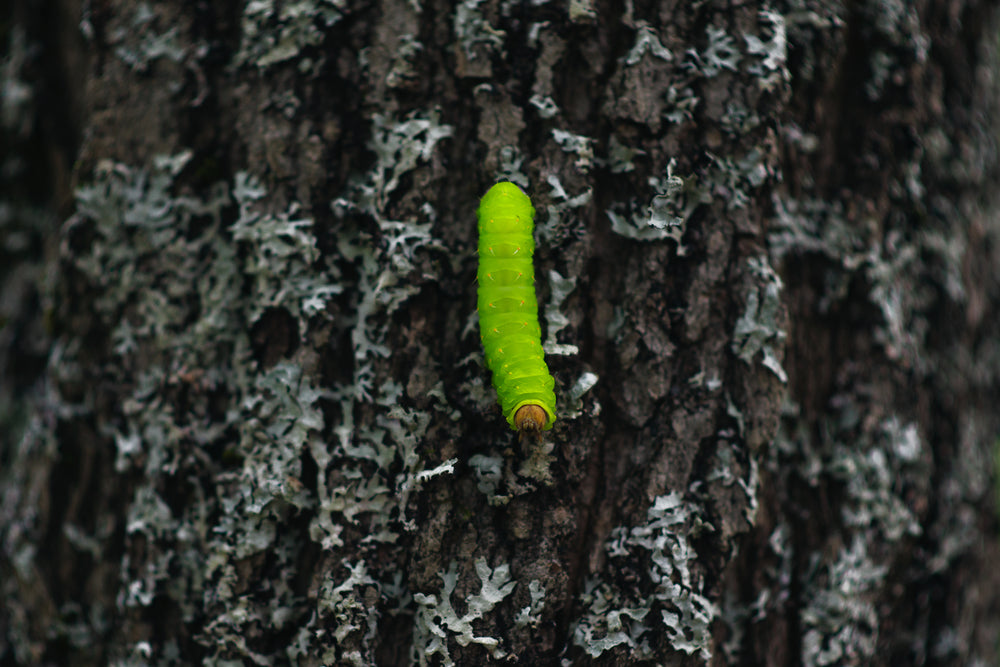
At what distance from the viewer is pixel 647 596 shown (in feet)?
5.00

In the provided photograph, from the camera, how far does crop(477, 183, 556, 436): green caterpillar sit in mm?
1452

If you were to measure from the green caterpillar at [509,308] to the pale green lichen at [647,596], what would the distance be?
1.19 ft

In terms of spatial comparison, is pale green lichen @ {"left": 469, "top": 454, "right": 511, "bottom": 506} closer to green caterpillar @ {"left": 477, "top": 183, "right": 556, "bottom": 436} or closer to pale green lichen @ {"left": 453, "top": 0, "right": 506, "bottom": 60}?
green caterpillar @ {"left": 477, "top": 183, "right": 556, "bottom": 436}

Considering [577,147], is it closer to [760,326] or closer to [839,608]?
[760,326]

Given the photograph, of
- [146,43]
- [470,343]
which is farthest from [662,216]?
[146,43]

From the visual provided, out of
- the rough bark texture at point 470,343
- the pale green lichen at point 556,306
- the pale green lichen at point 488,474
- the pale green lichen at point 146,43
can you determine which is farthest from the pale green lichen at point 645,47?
the pale green lichen at point 146,43

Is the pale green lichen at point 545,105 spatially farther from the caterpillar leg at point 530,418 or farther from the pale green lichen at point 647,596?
the pale green lichen at point 647,596

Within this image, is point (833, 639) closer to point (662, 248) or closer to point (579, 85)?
point (662, 248)

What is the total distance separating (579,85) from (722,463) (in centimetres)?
103

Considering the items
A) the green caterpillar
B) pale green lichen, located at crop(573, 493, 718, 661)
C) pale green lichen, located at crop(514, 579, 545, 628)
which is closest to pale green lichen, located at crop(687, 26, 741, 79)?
the green caterpillar

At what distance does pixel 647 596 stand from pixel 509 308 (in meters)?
0.77

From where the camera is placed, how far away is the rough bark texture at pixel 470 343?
154 centimetres

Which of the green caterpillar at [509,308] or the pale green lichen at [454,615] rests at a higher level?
the green caterpillar at [509,308]

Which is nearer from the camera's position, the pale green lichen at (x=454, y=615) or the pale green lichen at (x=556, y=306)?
the pale green lichen at (x=454, y=615)
